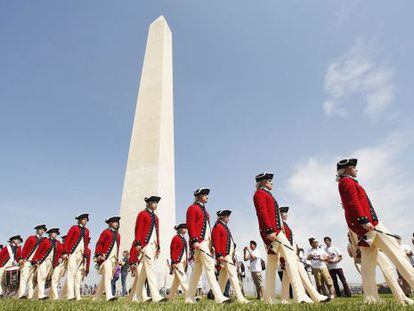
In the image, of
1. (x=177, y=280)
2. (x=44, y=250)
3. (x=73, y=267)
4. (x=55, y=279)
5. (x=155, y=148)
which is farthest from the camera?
(x=155, y=148)

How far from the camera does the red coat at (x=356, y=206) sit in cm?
511

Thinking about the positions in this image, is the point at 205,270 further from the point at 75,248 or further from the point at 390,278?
the point at 75,248

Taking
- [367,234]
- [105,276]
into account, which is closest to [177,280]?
[105,276]

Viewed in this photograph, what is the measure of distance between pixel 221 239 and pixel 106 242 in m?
3.61

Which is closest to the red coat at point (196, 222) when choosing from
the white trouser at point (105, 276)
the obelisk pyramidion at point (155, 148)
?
the white trouser at point (105, 276)

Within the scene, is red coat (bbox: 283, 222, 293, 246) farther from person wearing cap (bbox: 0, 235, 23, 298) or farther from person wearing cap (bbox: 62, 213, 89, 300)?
person wearing cap (bbox: 0, 235, 23, 298)

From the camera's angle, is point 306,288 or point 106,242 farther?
point 106,242

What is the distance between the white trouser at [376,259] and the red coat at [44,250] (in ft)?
31.7

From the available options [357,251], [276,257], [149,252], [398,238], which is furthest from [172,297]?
[398,238]

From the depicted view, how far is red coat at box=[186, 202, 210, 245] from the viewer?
698cm

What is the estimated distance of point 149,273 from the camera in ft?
24.4

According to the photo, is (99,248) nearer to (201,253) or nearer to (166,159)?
(201,253)

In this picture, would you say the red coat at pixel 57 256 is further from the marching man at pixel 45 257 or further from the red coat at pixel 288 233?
the red coat at pixel 288 233

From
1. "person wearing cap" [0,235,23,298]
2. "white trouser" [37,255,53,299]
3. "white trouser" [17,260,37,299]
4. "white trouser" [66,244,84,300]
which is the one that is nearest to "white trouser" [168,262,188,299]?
"white trouser" [66,244,84,300]
